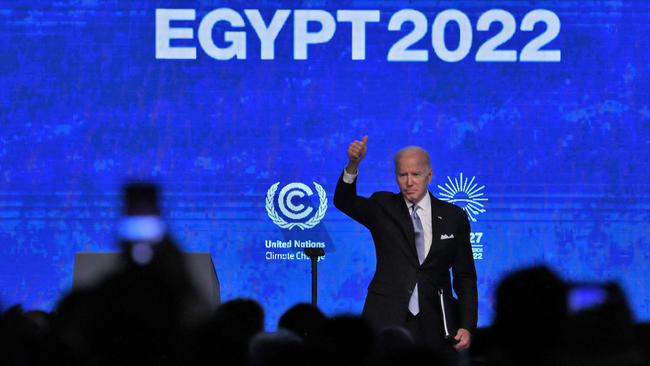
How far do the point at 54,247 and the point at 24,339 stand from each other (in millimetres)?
4654

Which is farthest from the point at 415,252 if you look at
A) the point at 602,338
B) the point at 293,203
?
the point at 602,338

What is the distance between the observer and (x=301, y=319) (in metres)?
3.64

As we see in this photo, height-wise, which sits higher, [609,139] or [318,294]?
[609,139]

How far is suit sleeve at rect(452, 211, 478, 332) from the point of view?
5.16m

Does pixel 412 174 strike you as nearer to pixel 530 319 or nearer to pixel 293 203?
pixel 293 203

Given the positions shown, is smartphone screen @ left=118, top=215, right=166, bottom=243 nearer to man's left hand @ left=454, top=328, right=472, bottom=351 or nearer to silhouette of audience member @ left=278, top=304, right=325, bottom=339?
silhouette of audience member @ left=278, top=304, right=325, bottom=339

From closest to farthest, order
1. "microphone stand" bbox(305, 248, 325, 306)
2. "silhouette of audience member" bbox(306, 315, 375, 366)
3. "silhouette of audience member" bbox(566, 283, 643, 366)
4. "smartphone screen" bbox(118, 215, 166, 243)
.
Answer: "silhouette of audience member" bbox(566, 283, 643, 366) → "silhouette of audience member" bbox(306, 315, 375, 366) → "smartphone screen" bbox(118, 215, 166, 243) → "microphone stand" bbox(305, 248, 325, 306)

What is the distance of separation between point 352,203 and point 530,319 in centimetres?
266

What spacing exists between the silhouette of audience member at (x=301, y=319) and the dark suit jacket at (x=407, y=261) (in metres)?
1.45

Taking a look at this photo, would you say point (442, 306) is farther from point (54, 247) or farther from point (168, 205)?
point (54, 247)

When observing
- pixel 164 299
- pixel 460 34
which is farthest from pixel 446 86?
pixel 164 299

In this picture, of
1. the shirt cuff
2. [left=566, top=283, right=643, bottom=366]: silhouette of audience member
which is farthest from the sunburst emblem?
[left=566, top=283, right=643, bottom=366]: silhouette of audience member

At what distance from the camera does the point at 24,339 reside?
9.14ft

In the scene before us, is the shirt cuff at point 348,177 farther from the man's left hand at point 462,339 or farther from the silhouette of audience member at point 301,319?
the silhouette of audience member at point 301,319
